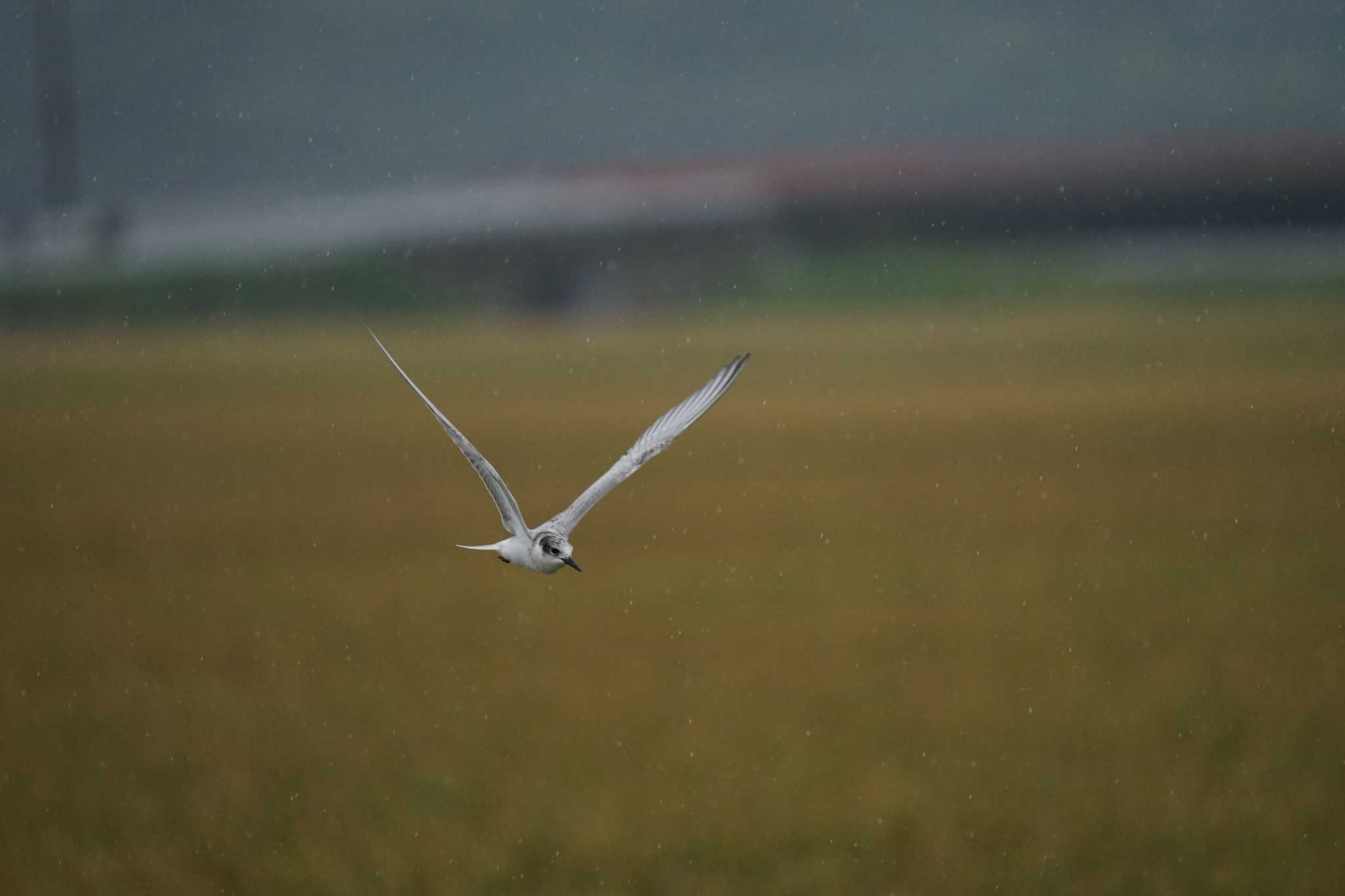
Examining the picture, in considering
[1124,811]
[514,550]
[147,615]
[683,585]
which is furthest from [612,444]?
[514,550]

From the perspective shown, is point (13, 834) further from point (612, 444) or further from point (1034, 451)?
point (1034, 451)

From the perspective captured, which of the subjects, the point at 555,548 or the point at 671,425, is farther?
the point at 671,425

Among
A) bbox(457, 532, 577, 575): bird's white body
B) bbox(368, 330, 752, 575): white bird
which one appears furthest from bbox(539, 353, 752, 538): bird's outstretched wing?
bbox(457, 532, 577, 575): bird's white body

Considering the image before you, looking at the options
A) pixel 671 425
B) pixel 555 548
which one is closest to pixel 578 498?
pixel 555 548

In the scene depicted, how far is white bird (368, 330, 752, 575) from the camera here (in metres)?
3.82

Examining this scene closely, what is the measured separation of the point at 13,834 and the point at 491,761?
3523 millimetres

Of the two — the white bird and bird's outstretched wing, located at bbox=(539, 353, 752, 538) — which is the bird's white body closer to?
the white bird

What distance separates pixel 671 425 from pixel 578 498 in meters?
0.39

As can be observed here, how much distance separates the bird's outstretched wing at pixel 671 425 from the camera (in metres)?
4.17

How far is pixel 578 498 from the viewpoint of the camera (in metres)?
4.07

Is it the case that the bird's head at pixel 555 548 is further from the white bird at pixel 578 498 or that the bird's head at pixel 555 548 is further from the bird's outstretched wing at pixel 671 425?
the bird's outstretched wing at pixel 671 425

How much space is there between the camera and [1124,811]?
1174 cm

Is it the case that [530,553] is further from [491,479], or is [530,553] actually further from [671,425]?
[671,425]

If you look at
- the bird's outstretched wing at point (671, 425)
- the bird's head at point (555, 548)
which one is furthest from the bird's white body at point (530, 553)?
the bird's outstretched wing at point (671, 425)
